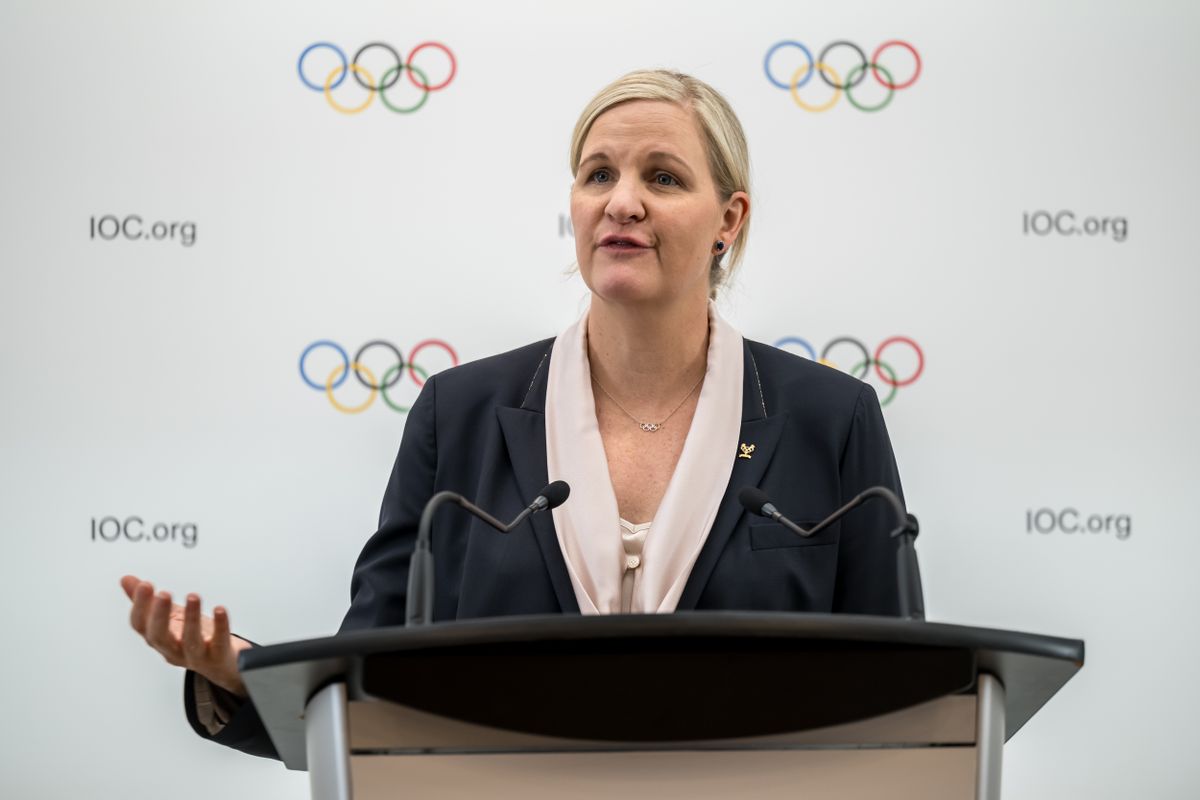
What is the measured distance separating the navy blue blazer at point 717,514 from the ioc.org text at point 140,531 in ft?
2.74

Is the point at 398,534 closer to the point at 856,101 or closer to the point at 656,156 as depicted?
the point at 656,156

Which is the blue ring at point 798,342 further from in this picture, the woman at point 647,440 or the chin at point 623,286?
the chin at point 623,286

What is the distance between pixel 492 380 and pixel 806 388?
58 cm

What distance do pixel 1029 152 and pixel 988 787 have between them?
2120 millimetres

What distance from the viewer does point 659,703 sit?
1.15m

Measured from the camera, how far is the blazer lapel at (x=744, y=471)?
81.1 inches

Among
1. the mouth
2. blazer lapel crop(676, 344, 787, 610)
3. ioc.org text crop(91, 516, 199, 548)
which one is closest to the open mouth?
the mouth

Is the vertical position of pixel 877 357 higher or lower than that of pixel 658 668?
higher

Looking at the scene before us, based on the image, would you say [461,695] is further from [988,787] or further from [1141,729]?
[1141,729]

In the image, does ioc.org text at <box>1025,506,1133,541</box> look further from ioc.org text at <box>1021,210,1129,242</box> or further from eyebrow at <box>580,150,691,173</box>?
eyebrow at <box>580,150,691,173</box>

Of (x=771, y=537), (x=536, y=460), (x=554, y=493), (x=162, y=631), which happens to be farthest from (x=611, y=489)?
(x=162, y=631)

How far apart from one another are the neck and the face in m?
0.04

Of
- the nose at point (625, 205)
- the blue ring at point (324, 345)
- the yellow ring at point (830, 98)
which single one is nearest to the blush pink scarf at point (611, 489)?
the nose at point (625, 205)

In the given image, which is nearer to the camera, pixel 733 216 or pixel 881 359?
pixel 733 216
